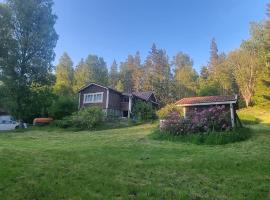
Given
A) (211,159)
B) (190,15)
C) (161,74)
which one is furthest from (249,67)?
(211,159)

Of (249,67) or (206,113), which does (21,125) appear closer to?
(206,113)

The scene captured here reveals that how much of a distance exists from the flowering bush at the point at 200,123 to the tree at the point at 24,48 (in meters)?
17.9

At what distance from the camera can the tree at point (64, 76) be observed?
54.3 metres

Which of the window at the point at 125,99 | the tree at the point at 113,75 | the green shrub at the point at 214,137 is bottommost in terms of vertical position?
the green shrub at the point at 214,137

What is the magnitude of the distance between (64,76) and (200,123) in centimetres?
4543

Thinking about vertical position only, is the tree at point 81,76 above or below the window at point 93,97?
above

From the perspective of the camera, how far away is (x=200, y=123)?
17.9m

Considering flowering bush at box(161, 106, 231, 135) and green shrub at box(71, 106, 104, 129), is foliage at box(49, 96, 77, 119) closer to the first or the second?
green shrub at box(71, 106, 104, 129)

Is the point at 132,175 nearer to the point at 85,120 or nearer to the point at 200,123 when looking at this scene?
the point at 200,123

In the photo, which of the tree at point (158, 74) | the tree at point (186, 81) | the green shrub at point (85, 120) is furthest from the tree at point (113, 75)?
the green shrub at point (85, 120)

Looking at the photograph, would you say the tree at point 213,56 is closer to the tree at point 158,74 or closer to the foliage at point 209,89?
the tree at point 158,74

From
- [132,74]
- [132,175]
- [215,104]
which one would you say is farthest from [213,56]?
[132,175]

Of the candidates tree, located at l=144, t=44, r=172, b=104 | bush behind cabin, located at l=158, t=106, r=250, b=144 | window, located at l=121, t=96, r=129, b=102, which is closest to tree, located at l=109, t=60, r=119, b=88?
tree, located at l=144, t=44, r=172, b=104

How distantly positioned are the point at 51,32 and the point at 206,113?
21363 millimetres
